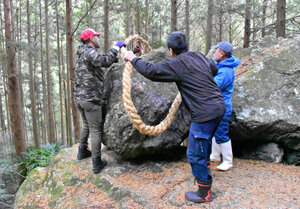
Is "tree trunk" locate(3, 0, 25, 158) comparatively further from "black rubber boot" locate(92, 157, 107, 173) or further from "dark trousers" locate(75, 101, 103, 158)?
"black rubber boot" locate(92, 157, 107, 173)

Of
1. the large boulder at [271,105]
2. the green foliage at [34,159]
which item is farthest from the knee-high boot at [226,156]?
the green foliage at [34,159]

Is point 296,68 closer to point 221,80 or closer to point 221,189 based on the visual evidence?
point 221,80

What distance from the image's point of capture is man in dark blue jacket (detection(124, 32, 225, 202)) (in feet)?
9.68

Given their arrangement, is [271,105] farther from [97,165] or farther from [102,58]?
[97,165]

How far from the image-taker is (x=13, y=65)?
29.6ft

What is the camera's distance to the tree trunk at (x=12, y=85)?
8812 mm

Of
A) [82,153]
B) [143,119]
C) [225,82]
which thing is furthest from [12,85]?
[225,82]

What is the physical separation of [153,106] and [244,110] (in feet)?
6.55

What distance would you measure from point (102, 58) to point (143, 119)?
133cm

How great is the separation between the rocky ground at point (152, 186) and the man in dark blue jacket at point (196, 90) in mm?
599

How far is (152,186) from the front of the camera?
3768 millimetres

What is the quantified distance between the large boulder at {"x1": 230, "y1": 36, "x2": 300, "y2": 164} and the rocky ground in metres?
0.60

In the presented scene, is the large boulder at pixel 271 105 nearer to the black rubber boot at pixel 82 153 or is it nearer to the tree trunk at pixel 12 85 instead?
the black rubber boot at pixel 82 153

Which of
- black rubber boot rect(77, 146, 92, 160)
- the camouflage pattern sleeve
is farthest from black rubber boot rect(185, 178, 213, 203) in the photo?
black rubber boot rect(77, 146, 92, 160)
